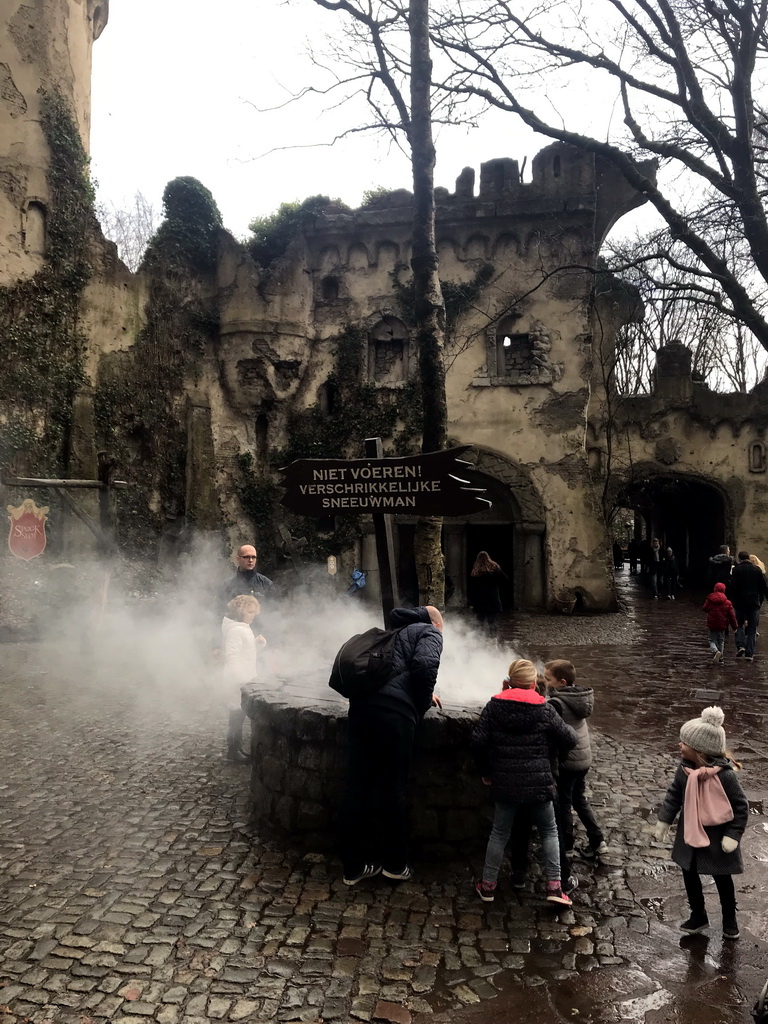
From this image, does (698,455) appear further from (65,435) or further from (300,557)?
(65,435)

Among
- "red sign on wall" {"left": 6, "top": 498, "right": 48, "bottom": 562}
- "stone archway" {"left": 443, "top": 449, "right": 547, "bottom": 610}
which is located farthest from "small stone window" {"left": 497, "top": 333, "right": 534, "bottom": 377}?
"red sign on wall" {"left": 6, "top": 498, "right": 48, "bottom": 562}

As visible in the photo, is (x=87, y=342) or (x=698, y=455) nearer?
(x=87, y=342)

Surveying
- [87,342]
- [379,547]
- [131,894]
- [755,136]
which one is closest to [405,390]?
[87,342]

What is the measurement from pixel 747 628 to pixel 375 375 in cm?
1027

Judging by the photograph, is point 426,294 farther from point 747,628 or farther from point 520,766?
point 747,628

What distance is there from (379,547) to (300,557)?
11.9m

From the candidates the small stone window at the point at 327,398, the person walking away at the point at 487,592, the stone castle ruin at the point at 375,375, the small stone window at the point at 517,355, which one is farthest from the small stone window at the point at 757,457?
the small stone window at the point at 327,398

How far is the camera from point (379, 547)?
18.7 feet

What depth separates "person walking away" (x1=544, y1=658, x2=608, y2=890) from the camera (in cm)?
445

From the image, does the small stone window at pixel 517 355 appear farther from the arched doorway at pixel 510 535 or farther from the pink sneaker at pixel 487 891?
the pink sneaker at pixel 487 891

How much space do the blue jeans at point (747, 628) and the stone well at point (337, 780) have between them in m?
8.16

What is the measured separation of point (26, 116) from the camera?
48.8ft

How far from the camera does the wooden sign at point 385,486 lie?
5.31 metres

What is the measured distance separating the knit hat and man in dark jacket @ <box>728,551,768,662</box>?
7928 mm
